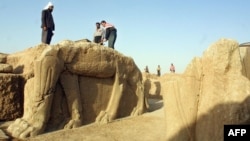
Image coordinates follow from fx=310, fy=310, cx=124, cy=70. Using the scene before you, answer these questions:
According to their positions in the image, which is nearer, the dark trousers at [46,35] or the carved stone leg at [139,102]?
the carved stone leg at [139,102]

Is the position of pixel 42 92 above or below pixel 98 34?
below

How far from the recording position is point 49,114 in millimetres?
6441

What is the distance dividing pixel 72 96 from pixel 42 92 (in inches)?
32.6

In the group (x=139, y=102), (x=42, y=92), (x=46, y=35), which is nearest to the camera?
(x=42, y=92)

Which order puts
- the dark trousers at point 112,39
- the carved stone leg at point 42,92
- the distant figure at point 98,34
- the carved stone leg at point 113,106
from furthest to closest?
the distant figure at point 98,34, the dark trousers at point 112,39, the carved stone leg at point 113,106, the carved stone leg at point 42,92

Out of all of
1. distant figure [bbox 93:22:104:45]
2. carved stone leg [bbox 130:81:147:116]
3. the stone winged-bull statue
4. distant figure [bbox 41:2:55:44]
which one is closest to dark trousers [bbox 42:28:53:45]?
distant figure [bbox 41:2:55:44]

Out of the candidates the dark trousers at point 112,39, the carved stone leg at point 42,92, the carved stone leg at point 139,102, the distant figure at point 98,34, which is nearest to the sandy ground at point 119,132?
the carved stone leg at point 42,92

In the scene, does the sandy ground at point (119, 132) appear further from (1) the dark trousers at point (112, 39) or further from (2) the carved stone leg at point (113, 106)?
(1) the dark trousers at point (112, 39)

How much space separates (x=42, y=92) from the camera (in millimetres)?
6285

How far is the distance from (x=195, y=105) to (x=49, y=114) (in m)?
4.00

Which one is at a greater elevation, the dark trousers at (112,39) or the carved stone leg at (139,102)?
the dark trousers at (112,39)

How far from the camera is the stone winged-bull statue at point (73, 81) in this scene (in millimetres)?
6215

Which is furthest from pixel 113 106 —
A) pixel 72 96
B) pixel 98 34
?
pixel 98 34

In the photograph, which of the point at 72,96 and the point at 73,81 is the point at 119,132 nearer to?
the point at 72,96
